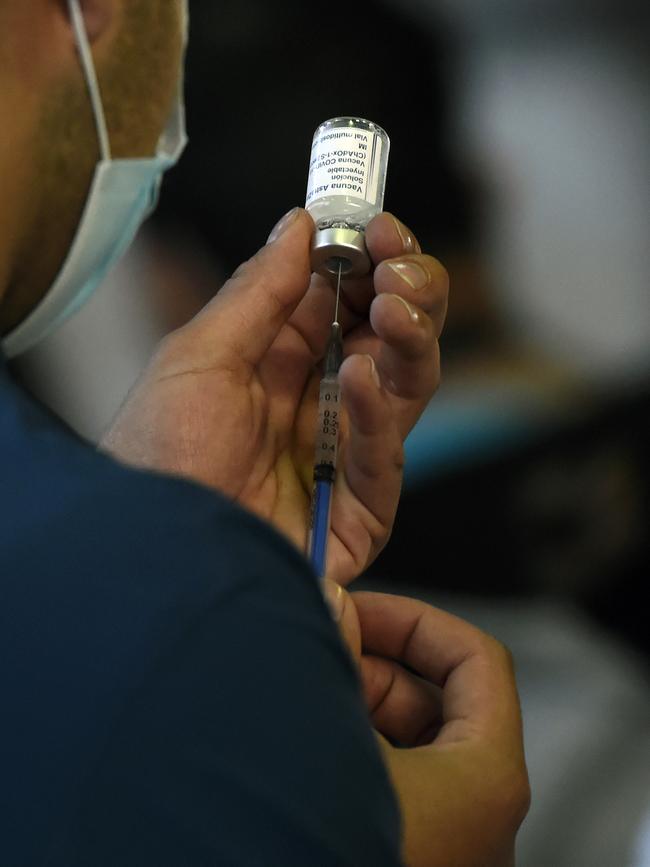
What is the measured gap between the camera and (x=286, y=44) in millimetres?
1152

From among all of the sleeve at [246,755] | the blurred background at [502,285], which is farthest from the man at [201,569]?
the blurred background at [502,285]

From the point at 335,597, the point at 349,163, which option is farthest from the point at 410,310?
the point at 335,597

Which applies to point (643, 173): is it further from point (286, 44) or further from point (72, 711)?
point (72, 711)

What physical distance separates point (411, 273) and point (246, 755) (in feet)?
1.82

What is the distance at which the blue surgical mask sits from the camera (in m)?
0.63

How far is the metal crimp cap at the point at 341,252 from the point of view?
786 millimetres

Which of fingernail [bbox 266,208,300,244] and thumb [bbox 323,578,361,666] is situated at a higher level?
fingernail [bbox 266,208,300,244]

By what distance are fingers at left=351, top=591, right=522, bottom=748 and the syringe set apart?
0.08 metres

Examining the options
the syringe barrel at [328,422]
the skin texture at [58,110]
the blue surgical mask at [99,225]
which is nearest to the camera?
the skin texture at [58,110]

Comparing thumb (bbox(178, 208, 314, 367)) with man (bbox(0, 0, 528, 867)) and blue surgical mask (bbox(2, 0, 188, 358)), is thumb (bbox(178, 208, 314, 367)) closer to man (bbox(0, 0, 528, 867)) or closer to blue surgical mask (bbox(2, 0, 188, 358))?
man (bbox(0, 0, 528, 867))

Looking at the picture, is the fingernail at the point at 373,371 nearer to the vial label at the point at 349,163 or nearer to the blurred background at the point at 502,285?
the vial label at the point at 349,163

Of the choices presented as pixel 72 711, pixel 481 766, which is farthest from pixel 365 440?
pixel 72 711

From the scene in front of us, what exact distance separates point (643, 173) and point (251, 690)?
1.04 m

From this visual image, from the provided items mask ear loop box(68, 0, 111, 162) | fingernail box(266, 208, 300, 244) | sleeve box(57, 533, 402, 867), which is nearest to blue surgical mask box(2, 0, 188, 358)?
mask ear loop box(68, 0, 111, 162)
